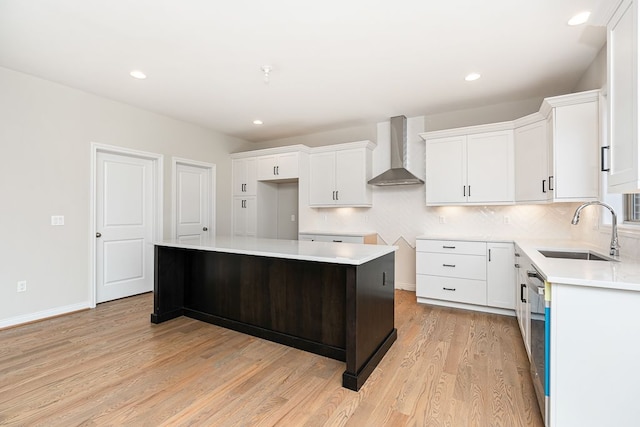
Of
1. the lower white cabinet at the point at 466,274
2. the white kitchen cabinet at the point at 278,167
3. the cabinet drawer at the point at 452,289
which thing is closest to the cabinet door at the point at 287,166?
the white kitchen cabinet at the point at 278,167

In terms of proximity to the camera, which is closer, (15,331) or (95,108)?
(15,331)

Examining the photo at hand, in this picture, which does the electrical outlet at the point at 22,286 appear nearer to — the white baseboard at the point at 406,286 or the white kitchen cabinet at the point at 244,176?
the white kitchen cabinet at the point at 244,176

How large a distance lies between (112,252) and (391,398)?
12.6 ft

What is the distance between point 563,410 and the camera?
4.80 feet

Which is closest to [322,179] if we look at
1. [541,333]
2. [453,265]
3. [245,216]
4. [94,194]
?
[245,216]

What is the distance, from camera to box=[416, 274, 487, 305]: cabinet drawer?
3533 millimetres

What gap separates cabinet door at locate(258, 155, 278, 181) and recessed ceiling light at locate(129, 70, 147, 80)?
231 cm

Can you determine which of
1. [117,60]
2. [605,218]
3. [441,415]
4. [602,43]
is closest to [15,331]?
[117,60]

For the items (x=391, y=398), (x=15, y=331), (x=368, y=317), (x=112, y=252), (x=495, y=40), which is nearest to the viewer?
(x=391, y=398)

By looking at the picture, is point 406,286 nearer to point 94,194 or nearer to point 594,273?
point 594,273

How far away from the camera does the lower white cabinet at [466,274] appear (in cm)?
340

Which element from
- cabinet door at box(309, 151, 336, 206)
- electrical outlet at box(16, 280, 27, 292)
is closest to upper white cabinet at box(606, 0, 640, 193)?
cabinet door at box(309, 151, 336, 206)

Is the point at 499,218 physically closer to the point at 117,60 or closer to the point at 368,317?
the point at 368,317

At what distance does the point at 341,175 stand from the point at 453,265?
2100 millimetres
